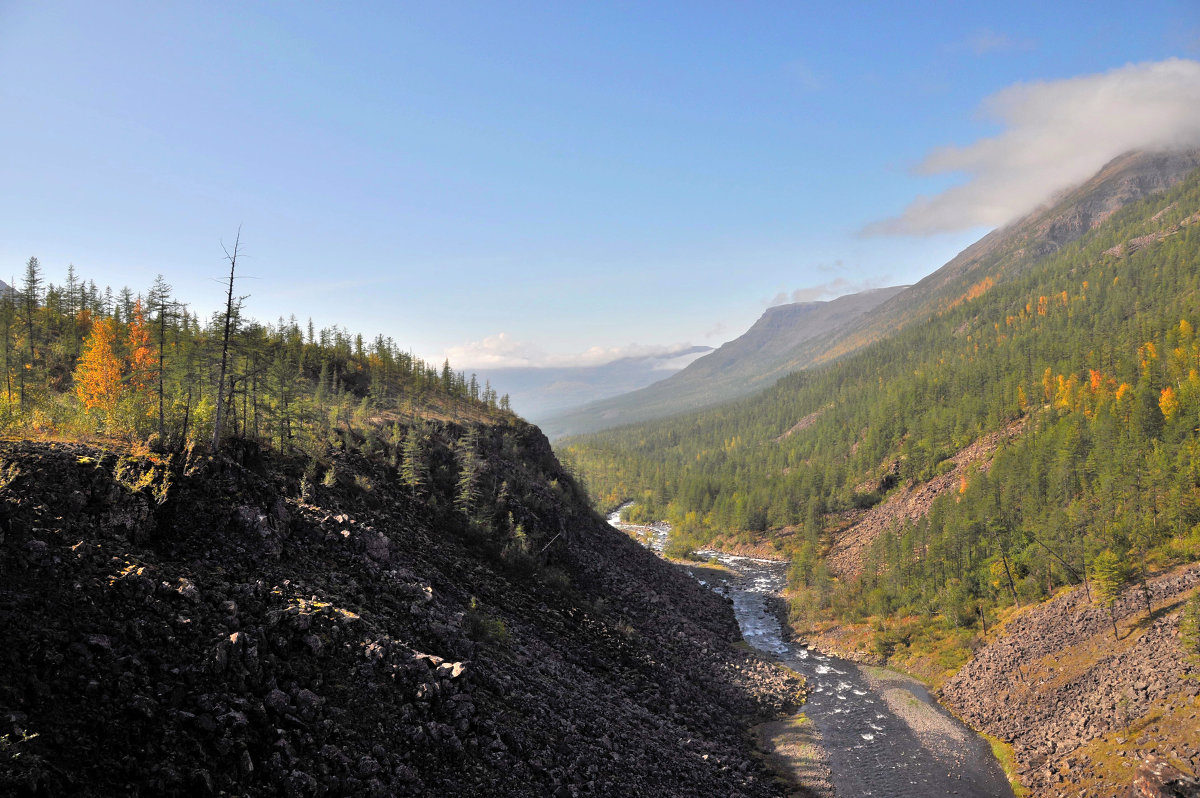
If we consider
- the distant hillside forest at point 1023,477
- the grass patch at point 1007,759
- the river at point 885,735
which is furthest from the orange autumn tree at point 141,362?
the distant hillside forest at point 1023,477

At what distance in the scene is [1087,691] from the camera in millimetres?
45188

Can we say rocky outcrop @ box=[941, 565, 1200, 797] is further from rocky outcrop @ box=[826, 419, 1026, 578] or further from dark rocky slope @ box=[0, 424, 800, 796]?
rocky outcrop @ box=[826, 419, 1026, 578]

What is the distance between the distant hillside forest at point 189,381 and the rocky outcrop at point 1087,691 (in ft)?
208

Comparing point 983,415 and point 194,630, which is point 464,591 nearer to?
point 194,630

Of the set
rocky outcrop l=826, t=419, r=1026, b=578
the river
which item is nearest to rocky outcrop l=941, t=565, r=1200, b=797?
the river

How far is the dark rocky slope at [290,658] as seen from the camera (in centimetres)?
1436

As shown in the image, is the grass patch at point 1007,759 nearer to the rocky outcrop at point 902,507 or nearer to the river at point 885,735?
the river at point 885,735

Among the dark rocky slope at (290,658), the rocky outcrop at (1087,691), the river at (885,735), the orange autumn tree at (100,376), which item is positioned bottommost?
the river at (885,735)

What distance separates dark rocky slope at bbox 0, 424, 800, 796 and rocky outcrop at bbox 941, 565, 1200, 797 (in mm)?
23720

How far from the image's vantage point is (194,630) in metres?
18.1

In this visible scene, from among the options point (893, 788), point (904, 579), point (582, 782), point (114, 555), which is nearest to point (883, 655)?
point (904, 579)

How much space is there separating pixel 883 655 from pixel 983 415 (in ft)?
339

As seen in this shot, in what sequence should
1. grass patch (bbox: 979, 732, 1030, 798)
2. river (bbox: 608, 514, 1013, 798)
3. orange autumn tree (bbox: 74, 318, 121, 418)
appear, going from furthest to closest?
river (bbox: 608, 514, 1013, 798) < orange autumn tree (bbox: 74, 318, 121, 418) < grass patch (bbox: 979, 732, 1030, 798)

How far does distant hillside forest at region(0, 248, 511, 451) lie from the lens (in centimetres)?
2978
